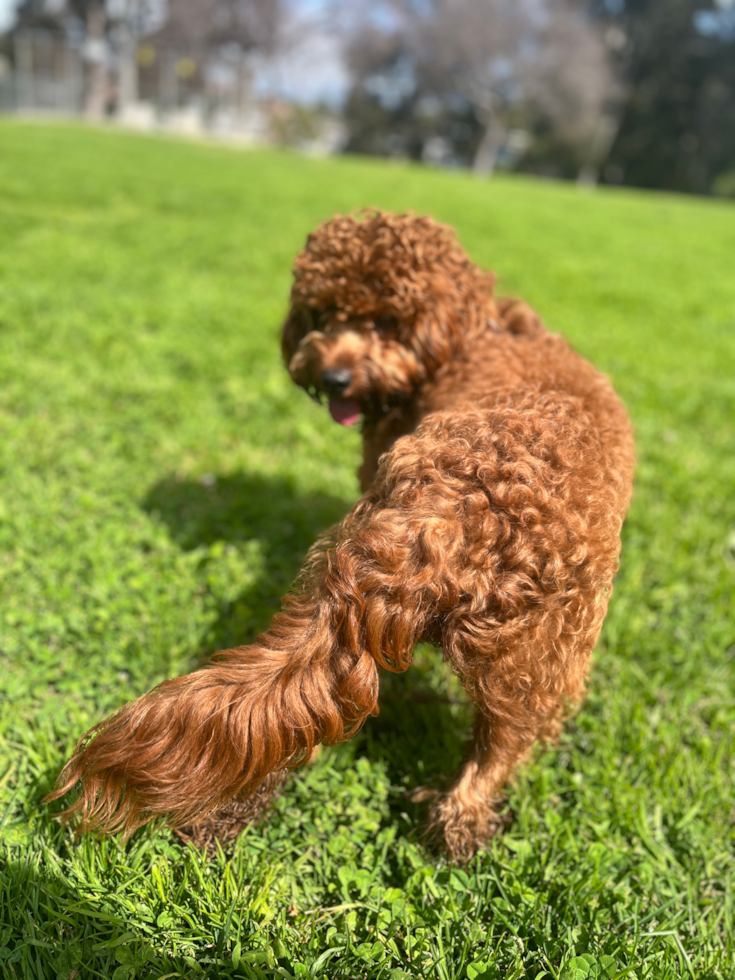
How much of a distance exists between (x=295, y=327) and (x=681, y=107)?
61.7 metres

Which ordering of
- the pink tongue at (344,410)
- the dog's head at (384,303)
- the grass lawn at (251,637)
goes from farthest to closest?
the pink tongue at (344,410), the dog's head at (384,303), the grass lawn at (251,637)

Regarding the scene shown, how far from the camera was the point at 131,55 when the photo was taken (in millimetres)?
51000

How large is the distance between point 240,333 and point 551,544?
520 centimetres

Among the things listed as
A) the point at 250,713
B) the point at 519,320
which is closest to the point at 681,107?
the point at 519,320

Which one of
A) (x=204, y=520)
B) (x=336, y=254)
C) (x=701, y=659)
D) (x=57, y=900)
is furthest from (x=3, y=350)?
(x=701, y=659)

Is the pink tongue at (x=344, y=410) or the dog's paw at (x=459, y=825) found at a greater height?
the pink tongue at (x=344, y=410)

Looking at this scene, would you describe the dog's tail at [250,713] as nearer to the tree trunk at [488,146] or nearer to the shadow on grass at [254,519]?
the shadow on grass at [254,519]

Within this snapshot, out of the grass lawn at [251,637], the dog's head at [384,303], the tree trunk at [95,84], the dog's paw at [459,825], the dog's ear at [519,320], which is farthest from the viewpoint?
the tree trunk at [95,84]

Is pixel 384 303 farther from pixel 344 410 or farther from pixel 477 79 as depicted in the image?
pixel 477 79

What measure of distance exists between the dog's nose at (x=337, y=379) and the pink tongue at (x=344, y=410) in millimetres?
108

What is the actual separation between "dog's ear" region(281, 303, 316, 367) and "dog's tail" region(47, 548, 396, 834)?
5.96 ft

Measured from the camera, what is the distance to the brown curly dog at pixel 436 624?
1614 millimetres

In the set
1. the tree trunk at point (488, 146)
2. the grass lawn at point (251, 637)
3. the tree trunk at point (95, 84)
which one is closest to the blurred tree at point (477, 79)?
the tree trunk at point (488, 146)

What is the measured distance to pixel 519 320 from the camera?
2.97 meters
